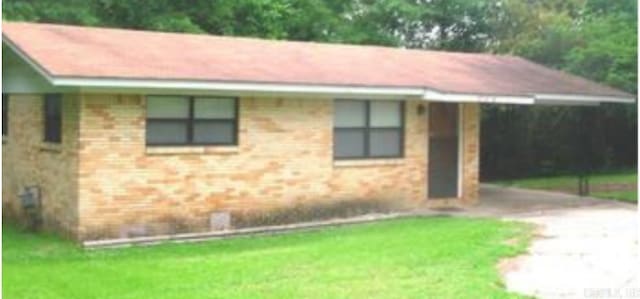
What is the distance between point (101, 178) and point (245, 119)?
2.68m

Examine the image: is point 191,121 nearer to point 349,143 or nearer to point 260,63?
point 260,63

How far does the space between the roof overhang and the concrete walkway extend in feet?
7.05

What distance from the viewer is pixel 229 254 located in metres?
12.0

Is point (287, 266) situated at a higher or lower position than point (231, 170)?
lower

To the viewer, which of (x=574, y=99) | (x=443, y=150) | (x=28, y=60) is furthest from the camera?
(x=574, y=99)

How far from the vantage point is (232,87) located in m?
13.9

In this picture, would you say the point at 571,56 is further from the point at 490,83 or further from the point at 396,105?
the point at 396,105

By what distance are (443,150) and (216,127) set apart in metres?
5.18

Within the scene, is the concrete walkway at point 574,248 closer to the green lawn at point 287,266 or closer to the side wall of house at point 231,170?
the green lawn at point 287,266

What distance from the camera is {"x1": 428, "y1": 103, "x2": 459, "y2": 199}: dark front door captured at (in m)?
17.6

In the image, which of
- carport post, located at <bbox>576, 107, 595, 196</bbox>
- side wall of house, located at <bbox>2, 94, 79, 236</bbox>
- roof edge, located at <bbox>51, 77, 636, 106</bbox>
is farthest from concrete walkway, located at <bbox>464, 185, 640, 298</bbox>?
side wall of house, located at <bbox>2, 94, 79, 236</bbox>

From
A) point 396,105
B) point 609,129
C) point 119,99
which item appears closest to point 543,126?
point 609,129

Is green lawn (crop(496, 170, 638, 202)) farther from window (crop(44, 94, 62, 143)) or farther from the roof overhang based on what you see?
window (crop(44, 94, 62, 143))

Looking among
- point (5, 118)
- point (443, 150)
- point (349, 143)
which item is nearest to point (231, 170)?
point (349, 143)
